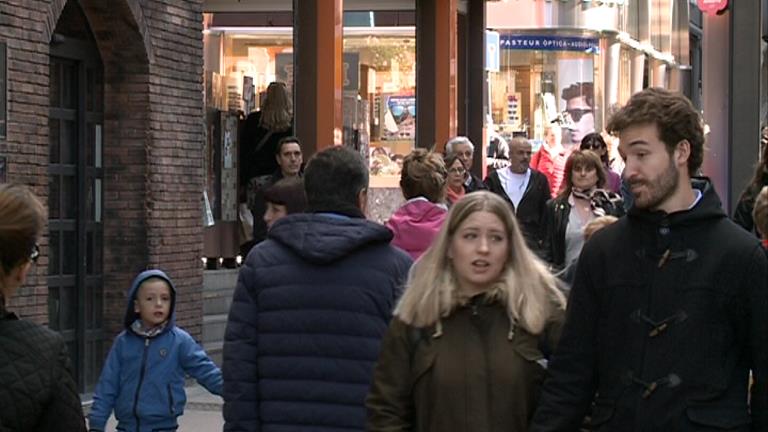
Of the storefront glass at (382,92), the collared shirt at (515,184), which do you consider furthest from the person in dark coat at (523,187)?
the storefront glass at (382,92)

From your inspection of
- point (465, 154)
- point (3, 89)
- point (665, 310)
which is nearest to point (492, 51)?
point (465, 154)

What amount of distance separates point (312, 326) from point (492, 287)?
0.98 m

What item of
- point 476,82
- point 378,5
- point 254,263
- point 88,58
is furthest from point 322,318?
point 476,82

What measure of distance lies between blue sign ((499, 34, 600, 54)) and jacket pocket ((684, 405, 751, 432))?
2727 centimetres

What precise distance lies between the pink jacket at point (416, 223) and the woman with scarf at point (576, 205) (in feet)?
7.38

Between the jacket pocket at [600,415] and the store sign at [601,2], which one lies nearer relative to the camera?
the jacket pocket at [600,415]

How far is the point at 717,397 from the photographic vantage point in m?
5.01

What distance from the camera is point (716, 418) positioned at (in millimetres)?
4984

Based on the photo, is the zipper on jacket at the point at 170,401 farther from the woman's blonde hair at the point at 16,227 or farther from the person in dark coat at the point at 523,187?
the person in dark coat at the point at 523,187

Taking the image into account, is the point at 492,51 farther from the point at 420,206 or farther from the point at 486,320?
the point at 486,320

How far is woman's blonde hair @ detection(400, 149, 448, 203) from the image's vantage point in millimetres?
9547

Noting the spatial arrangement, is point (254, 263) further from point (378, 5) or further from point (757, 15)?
point (378, 5)

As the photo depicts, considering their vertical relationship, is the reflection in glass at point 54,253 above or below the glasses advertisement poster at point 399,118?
below

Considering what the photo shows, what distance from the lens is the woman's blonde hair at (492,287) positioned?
5.48 metres
